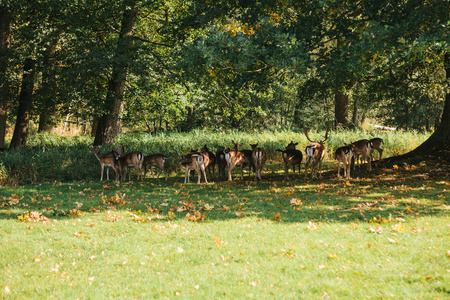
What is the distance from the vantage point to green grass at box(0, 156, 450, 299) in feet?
15.5

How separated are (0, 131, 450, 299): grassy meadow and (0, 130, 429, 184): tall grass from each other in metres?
2.77

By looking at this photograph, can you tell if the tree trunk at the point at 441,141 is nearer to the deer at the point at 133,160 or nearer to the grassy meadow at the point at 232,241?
the grassy meadow at the point at 232,241

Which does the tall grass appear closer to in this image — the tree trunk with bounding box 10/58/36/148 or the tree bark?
the tree trunk with bounding box 10/58/36/148

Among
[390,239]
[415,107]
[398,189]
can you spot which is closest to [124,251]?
[390,239]

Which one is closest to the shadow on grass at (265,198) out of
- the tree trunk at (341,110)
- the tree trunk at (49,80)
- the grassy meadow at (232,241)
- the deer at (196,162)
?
the grassy meadow at (232,241)

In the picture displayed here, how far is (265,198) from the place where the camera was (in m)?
10.8

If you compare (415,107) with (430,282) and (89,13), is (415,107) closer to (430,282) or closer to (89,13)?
(89,13)

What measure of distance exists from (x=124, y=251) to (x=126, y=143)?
14.0 m

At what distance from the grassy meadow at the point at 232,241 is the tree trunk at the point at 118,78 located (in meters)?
6.07

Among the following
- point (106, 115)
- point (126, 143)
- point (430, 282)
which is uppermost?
point (106, 115)

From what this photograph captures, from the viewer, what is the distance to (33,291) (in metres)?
4.68

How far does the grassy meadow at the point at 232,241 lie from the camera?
4734 mm

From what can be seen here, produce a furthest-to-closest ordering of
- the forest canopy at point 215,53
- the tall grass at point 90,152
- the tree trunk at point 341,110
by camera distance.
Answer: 1. the tree trunk at point 341,110
2. the tall grass at point 90,152
3. the forest canopy at point 215,53

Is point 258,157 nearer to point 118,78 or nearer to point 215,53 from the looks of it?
point 215,53
